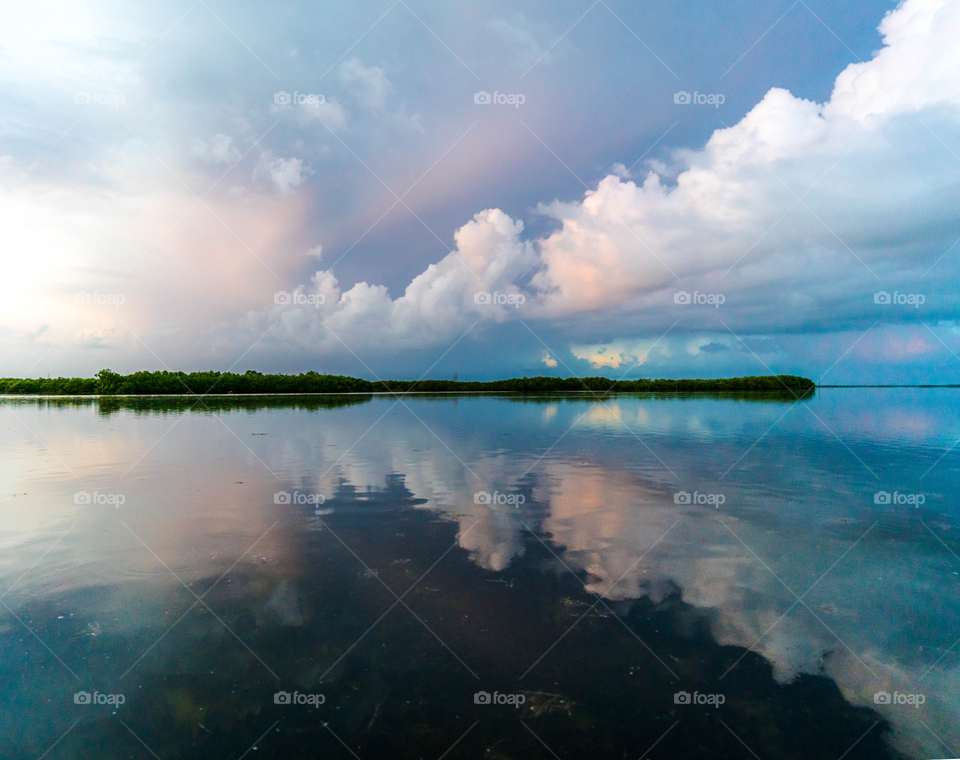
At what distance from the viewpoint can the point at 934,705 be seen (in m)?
6.11

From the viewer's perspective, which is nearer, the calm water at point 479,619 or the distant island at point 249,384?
the calm water at point 479,619

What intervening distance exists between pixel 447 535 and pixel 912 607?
8.84 meters

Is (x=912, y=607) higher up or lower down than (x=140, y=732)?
higher up

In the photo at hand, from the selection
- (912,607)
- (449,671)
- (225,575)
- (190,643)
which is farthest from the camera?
(225,575)

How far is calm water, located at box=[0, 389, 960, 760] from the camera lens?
5.66 meters

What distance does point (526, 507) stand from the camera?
14.3m

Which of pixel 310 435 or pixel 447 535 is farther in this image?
pixel 310 435

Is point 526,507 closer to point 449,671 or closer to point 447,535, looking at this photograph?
point 447,535

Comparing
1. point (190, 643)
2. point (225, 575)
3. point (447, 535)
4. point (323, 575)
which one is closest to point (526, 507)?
point (447, 535)

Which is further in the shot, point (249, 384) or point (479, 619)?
point (249, 384)

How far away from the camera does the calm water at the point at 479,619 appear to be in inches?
223

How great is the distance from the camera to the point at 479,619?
7887 millimetres

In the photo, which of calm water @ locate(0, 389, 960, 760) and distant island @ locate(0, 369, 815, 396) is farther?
distant island @ locate(0, 369, 815, 396)

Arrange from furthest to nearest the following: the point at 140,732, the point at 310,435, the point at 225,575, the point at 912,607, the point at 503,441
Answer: the point at 310,435
the point at 503,441
the point at 225,575
the point at 912,607
the point at 140,732
